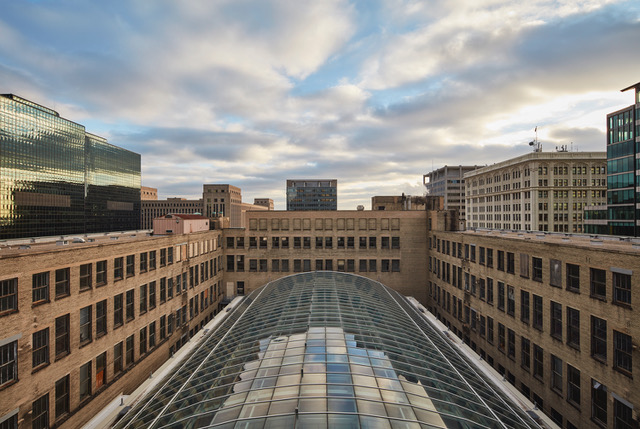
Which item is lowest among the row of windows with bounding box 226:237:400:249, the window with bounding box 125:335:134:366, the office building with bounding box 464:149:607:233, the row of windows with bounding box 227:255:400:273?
the window with bounding box 125:335:134:366

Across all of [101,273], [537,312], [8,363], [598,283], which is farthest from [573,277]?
[8,363]

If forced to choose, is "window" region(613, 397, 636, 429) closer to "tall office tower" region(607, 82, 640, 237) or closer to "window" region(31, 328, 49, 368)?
"window" region(31, 328, 49, 368)

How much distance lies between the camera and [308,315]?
85.9 feet

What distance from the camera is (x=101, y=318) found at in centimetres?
2672

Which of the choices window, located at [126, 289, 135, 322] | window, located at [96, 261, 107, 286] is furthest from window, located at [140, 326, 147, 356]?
window, located at [96, 261, 107, 286]

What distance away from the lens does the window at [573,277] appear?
2380 cm

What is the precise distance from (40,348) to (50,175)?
157m

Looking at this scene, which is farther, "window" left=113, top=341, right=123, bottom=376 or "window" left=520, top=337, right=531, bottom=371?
"window" left=520, top=337, right=531, bottom=371

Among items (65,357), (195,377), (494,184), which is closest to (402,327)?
(195,377)

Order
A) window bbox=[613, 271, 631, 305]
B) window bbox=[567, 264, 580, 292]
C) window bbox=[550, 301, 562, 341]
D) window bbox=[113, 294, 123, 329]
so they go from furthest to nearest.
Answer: window bbox=[113, 294, 123, 329]
window bbox=[550, 301, 562, 341]
window bbox=[567, 264, 580, 292]
window bbox=[613, 271, 631, 305]

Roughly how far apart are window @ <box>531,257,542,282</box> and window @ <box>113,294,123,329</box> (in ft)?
130

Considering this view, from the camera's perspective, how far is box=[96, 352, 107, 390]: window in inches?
1013

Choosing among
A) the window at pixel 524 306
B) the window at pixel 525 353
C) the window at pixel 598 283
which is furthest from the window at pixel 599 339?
the window at pixel 525 353

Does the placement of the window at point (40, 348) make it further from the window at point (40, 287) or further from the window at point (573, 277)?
the window at point (573, 277)
